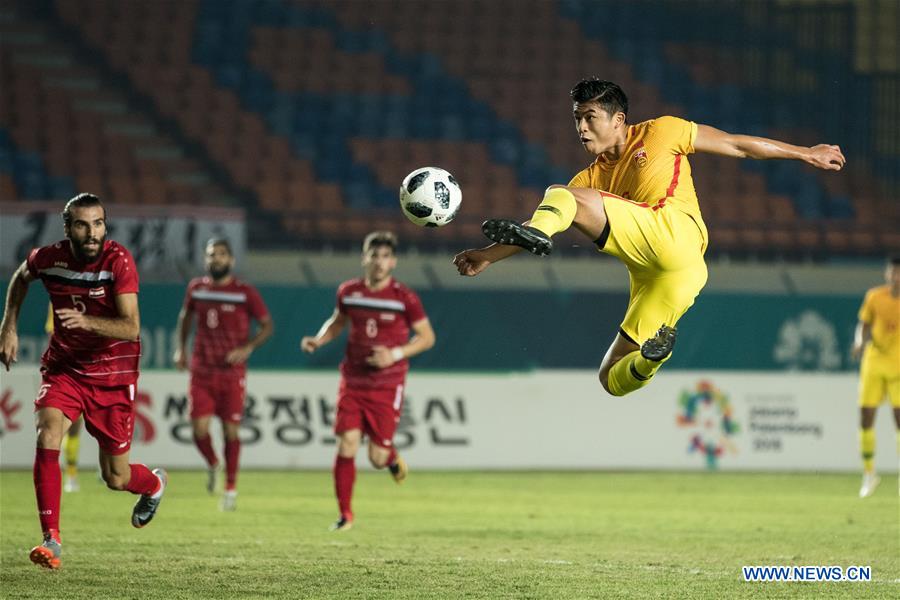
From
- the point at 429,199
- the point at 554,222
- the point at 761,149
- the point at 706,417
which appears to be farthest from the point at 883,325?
the point at 554,222

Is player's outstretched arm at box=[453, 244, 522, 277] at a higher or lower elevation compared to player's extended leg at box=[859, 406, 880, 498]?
higher

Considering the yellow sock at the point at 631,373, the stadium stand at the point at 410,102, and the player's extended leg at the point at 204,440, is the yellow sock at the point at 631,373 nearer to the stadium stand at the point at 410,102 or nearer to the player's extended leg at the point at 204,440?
the player's extended leg at the point at 204,440

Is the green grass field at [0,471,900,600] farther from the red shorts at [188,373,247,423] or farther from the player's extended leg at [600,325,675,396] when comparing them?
the player's extended leg at [600,325,675,396]

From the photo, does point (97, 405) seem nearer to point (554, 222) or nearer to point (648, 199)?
point (554, 222)

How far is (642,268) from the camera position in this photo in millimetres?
7359

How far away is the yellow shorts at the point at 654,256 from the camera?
685 cm

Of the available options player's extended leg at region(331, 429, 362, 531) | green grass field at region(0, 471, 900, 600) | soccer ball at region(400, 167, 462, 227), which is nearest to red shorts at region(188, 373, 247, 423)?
green grass field at region(0, 471, 900, 600)

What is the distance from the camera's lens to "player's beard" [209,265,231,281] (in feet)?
40.1

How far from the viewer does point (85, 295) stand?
7.54 meters

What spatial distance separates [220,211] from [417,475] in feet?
13.1

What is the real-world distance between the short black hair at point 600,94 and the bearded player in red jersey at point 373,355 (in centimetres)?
353

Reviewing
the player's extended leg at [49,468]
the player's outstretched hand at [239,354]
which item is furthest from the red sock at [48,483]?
the player's outstretched hand at [239,354]

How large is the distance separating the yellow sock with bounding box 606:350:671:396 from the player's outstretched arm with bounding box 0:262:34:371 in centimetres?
311

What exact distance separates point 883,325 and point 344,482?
609 centimetres
